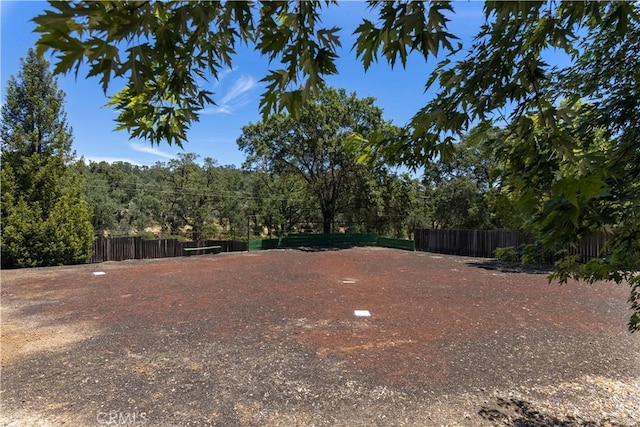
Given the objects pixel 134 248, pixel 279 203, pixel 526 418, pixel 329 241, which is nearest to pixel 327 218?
pixel 329 241

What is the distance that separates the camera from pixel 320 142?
26.8 metres

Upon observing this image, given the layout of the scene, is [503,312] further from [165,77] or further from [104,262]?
[104,262]

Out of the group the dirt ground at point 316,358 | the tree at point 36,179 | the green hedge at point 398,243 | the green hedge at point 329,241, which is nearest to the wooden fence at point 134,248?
the tree at point 36,179

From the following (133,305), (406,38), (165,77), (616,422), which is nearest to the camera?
(406,38)

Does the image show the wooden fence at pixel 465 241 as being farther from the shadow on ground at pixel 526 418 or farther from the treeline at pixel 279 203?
the shadow on ground at pixel 526 418

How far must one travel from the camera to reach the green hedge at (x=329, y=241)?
2745 cm

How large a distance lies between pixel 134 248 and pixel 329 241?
46.3 feet

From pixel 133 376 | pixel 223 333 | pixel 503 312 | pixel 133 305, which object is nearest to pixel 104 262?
pixel 133 305

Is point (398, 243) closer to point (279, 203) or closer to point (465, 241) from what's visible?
point (465, 241)

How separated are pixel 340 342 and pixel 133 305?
5.38 meters

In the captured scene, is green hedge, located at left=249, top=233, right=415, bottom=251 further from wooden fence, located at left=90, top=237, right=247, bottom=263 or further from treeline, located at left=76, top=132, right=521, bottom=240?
wooden fence, located at left=90, top=237, right=247, bottom=263

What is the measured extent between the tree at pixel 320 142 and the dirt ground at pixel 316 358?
18982mm

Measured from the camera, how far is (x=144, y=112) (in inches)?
65.6

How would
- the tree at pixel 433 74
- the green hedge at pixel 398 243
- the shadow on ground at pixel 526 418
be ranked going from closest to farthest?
the tree at pixel 433 74 < the shadow on ground at pixel 526 418 < the green hedge at pixel 398 243
